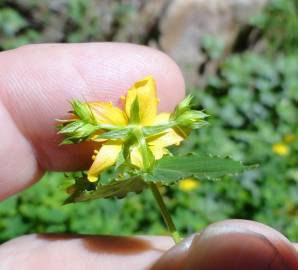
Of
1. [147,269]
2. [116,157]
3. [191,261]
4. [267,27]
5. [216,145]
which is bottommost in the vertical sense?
[216,145]

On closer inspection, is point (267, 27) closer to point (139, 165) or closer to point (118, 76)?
point (118, 76)

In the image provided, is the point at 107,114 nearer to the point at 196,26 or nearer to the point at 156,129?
the point at 156,129

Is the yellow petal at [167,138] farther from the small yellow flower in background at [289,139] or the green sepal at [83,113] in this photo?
the small yellow flower in background at [289,139]

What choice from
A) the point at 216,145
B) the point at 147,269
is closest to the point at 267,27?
the point at 216,145

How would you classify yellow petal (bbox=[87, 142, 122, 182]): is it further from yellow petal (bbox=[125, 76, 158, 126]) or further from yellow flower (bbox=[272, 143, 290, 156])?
yellow flower (bbox=[272, 143, 290, 156])

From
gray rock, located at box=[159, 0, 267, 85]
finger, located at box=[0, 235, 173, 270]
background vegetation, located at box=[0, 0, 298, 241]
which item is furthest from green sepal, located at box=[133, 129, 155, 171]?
gray rock, located at box=[159, 0, 267, 85]

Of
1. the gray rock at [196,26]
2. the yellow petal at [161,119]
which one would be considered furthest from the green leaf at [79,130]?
the gray rock at [196,26]

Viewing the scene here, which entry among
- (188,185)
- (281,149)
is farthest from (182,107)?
(281,149)
